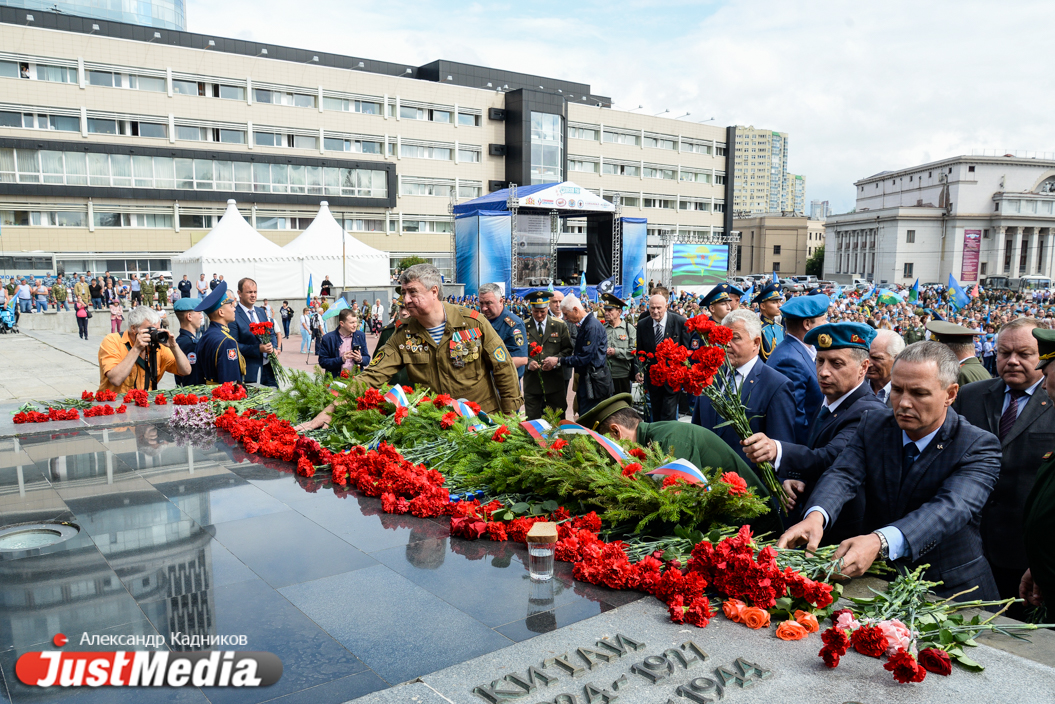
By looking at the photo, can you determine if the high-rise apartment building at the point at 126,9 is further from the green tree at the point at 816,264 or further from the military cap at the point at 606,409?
the green tree at the point at 816,264

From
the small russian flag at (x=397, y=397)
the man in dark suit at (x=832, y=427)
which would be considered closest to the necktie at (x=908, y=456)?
the man in dark suit at (x=832, y=427)

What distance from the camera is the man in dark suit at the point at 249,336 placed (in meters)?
8.49

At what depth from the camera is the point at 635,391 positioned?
9633 millimetres

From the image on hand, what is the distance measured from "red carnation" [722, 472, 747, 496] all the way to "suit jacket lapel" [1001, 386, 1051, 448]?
179cm

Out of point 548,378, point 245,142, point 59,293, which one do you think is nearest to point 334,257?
point 59,293

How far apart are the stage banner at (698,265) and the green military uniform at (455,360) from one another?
122 feet

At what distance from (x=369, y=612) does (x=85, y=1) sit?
73.2 m

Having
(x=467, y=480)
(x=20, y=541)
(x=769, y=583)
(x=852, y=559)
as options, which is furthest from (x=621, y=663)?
(x=20, y=541)

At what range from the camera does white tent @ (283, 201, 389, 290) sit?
90.5 feet

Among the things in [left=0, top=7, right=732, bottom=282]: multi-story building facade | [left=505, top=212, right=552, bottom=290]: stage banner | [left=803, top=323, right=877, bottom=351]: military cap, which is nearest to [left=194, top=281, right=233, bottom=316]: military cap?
[left=803, top=323, right=877, bottom=351]: military cap

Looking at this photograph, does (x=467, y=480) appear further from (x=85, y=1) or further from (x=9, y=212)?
(x=85, y=1)

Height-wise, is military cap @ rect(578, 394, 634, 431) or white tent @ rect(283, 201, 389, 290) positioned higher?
white tent @ rect(283, 201, 389, 290)

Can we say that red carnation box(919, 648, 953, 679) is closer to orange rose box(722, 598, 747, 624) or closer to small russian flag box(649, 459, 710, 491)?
orange rose box(722, 598, 747, 624)

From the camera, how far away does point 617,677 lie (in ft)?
7.81
